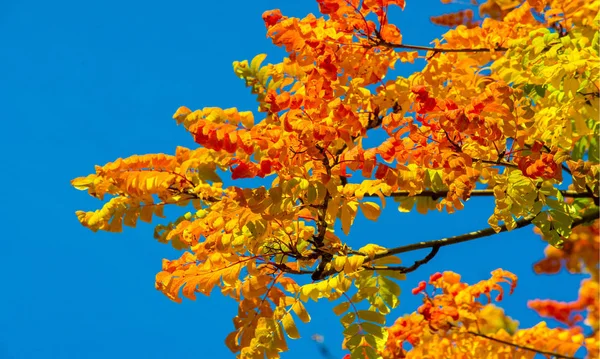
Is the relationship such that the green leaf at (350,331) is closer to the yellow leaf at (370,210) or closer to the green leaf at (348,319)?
the green leaf at (348,319)

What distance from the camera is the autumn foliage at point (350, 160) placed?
11.7ft

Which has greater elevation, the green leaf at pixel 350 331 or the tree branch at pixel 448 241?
the tree branch at pixel 448 241

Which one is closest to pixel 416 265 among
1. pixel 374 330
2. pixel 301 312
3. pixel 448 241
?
pixel 448 241

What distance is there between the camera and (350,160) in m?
3.61

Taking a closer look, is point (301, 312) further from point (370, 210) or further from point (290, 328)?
point (370, 210)

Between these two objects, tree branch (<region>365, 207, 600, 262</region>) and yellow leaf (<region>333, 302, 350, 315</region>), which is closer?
yellow leaf (<region>333, 302, 350, 315</region>)

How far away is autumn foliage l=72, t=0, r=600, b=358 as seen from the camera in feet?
11.7

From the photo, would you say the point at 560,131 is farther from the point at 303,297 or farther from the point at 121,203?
the point at 121,203

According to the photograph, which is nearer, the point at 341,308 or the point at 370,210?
the point at 370,210

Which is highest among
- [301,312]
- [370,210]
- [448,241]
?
[448,241]

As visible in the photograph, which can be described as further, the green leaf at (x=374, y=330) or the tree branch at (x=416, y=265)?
the tree branch at (x=416, y=265)

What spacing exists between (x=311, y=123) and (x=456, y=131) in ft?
2.35

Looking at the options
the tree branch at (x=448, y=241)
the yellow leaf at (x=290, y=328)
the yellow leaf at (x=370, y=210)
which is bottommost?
the yellow leaf at (x=290, y=328)

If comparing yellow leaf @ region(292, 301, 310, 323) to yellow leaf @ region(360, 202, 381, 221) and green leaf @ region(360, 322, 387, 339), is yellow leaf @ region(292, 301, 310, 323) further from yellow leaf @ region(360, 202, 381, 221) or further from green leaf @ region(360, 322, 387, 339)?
yellow leaf @ region(360, 202, 381, 221)
